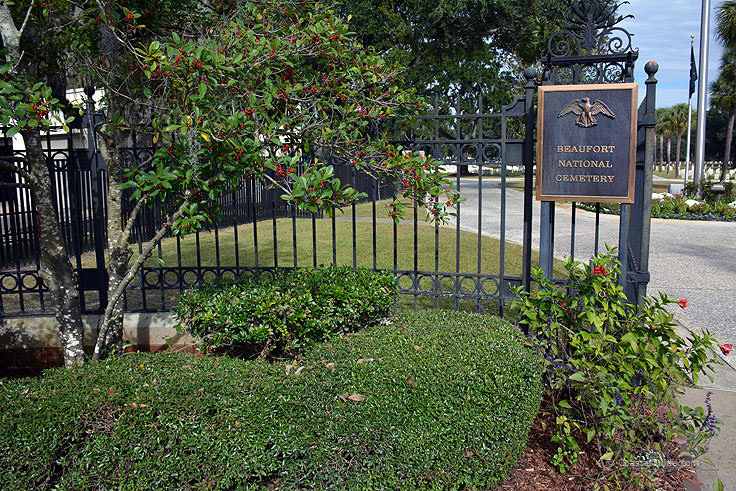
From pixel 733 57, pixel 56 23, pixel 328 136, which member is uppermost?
pixel 733 57

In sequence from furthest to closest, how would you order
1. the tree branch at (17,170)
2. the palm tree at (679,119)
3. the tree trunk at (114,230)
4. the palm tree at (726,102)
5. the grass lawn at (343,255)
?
the palm tree at (679,119) < the palm tree at (726,102) < the grass lawn at (343,255) < the tree trunk at (114,230) < the tree branch at (17,170)

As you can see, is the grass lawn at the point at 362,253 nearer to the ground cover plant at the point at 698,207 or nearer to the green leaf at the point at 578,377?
the green leaf at the point at 578,377

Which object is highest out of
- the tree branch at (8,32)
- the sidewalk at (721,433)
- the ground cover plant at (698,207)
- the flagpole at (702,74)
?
the flagpole at (702,74)

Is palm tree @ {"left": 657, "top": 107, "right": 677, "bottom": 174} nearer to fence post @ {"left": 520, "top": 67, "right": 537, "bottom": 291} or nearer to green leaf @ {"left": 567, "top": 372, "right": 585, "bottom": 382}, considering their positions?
fence post @ {"left": 520, "top": 67, "right": 537, "bottom": 291}

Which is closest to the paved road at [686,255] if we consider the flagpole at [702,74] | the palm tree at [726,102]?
the flagpole at [702,74]

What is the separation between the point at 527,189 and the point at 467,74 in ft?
68.3

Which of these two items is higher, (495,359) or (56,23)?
(56,23)

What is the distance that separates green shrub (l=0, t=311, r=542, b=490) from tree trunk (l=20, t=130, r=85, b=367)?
0.81 metres

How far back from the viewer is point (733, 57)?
4284cm

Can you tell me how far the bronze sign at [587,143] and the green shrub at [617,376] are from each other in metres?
0.75

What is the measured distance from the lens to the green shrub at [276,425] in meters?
2.95

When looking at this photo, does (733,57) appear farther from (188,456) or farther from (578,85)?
(188,456)

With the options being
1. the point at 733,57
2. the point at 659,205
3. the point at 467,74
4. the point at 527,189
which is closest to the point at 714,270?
the point at 527,189

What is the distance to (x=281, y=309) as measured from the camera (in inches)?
175
